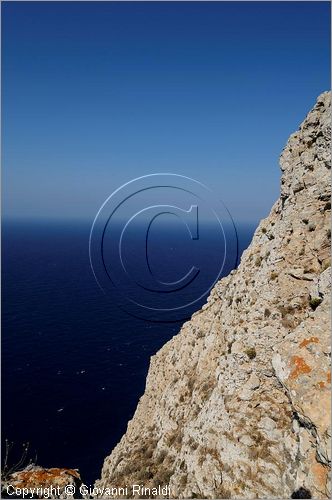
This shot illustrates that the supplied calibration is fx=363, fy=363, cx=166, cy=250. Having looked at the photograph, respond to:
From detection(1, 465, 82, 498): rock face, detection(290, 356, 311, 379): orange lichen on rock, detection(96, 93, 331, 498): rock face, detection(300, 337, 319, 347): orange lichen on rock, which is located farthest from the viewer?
detection(1, 465, 82, 498): rock face

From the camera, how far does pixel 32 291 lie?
6462 inches

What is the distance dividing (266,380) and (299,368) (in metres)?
7.25

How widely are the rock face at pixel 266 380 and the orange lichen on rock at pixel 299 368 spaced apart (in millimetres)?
42

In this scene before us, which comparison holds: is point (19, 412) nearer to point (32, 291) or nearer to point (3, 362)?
point (3, 362)

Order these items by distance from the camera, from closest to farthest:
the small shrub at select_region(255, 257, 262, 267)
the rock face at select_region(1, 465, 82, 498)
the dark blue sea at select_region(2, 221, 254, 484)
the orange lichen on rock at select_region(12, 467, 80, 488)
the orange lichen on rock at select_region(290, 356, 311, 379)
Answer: the orange lichen on rock at select_region(290, 356, 311, 379) < the rock face at select_region(1, 465, 82, 498) < the orange lichen on rock at select_region(12, 467, 80, 488) < the small shrub at select_region(255, 257, 262, 267) < the dark blue sea at select_region(2, 221, 254, 484)

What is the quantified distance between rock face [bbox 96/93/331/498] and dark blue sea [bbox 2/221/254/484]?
4269 cm

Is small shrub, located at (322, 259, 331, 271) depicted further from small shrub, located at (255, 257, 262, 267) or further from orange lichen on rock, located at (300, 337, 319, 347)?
orange lichen on rock, located at (300, 337, 319, 347)

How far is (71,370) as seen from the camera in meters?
100

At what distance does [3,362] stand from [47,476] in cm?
8436

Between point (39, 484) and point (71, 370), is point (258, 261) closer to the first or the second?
point (39, 484)

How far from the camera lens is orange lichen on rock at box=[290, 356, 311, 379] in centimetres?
1586

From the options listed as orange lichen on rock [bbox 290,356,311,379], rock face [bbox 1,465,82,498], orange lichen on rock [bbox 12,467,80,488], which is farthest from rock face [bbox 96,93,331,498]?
orange lichen on rock [bbox 12,467,80,488]

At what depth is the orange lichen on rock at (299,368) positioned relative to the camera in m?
15.9

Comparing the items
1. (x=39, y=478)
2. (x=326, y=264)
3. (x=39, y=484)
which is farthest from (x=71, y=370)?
(x=326, y=264)
